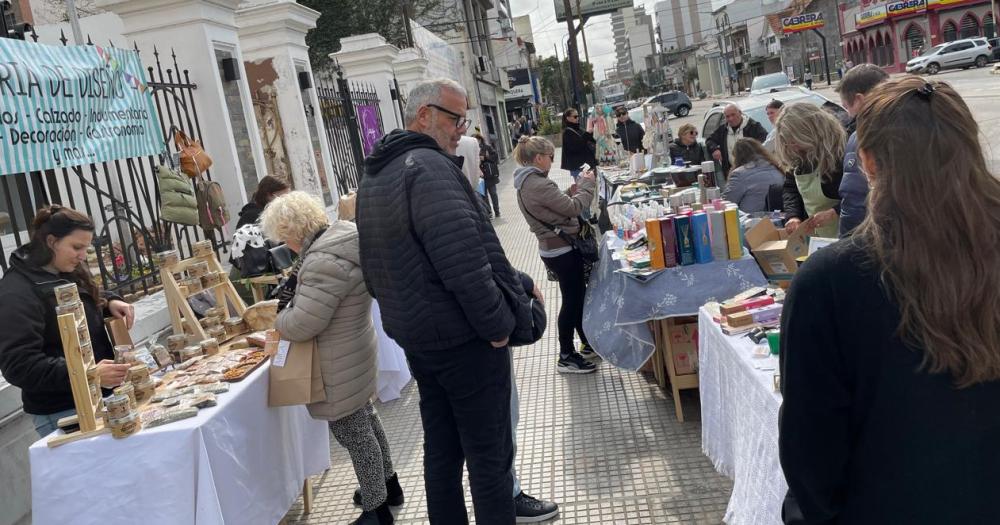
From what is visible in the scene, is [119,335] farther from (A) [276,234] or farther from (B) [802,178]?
(B) [802,178]

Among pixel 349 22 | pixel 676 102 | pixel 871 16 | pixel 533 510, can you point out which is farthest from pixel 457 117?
pixel 871 16

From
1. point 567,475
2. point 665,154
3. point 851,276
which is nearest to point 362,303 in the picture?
point 567,475

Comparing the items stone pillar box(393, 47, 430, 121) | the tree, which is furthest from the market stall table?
the tree

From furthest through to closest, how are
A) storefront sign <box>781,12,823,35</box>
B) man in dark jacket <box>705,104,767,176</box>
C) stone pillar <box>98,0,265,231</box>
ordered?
storefront sign <box>781,12,823,35</box>
man in dark jacket <box>705,104,767,176</box>
stone pillar <box>98,0,265,231</box>

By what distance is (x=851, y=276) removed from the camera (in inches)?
56.2

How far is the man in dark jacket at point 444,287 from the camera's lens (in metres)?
2.74

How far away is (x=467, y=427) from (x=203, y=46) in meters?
5.03

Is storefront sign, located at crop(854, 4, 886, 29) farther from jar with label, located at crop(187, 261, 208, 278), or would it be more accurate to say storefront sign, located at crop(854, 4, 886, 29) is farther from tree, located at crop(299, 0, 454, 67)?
jar with label, located at crop(187, 261, 208, 278)

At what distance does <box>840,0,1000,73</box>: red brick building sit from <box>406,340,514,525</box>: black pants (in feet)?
166

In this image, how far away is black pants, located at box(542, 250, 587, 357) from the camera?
18.5 ft

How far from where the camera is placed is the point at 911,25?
49.8 m

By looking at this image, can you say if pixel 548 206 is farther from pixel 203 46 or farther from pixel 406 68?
pixel 406 68

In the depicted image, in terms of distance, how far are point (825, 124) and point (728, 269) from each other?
3.21 ft

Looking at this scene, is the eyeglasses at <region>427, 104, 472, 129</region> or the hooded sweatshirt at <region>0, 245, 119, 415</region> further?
the hooded sweatshirt at <region>0, 245, 119, 415</region>
